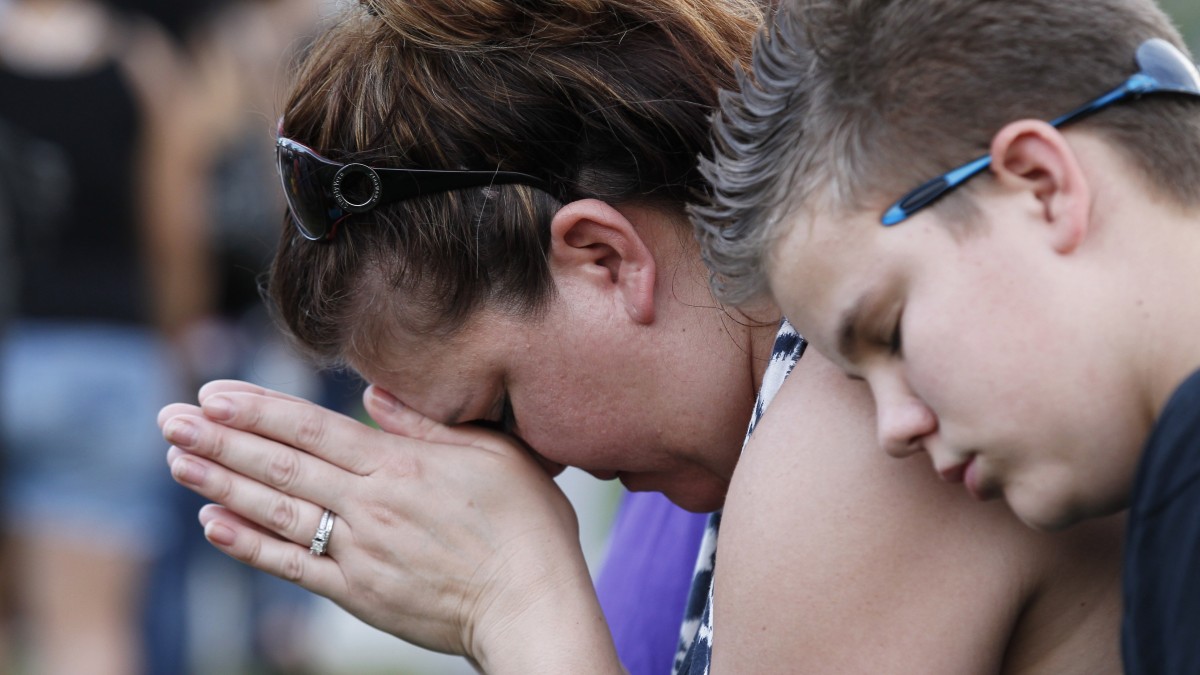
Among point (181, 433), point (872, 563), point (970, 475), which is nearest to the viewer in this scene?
point (970, 475)

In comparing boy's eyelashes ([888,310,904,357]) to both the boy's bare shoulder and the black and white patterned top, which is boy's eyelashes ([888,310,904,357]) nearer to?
the boy's bare shoulder

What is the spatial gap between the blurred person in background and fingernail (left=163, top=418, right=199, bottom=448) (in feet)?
8.78

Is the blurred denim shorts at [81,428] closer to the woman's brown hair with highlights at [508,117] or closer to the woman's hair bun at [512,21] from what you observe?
the woman's brown hair with highlights at [508,117]

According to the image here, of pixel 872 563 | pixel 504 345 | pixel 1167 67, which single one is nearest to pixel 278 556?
pixel 504 345

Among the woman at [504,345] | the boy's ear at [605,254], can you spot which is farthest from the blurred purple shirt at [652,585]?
the boy's ear at [605,254]

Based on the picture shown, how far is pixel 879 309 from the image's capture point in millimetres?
1381

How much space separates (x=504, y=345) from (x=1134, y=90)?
1.00 meters

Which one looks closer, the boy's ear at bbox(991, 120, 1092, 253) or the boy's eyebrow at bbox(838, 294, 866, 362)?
the boy's ear at bbox(991, 120, 1092, 253)

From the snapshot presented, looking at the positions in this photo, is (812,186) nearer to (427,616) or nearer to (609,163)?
(609,163)

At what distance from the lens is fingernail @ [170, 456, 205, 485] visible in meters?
2.12

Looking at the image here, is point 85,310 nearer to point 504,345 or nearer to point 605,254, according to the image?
point 504,345

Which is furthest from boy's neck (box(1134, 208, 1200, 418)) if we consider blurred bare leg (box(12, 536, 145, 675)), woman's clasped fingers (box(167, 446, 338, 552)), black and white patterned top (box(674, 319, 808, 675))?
blurred bare leg (box(12, 536, 145, 675))

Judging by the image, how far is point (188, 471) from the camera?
2.13 m

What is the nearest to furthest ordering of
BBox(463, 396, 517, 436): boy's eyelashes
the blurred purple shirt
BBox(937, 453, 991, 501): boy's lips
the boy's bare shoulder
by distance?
BBox(937, 453, 991, 501): boy's lips < the boy's bare shoulder < BBox(463, 396, 517, 436): boy's eyelashes < the blurred purple shirt
